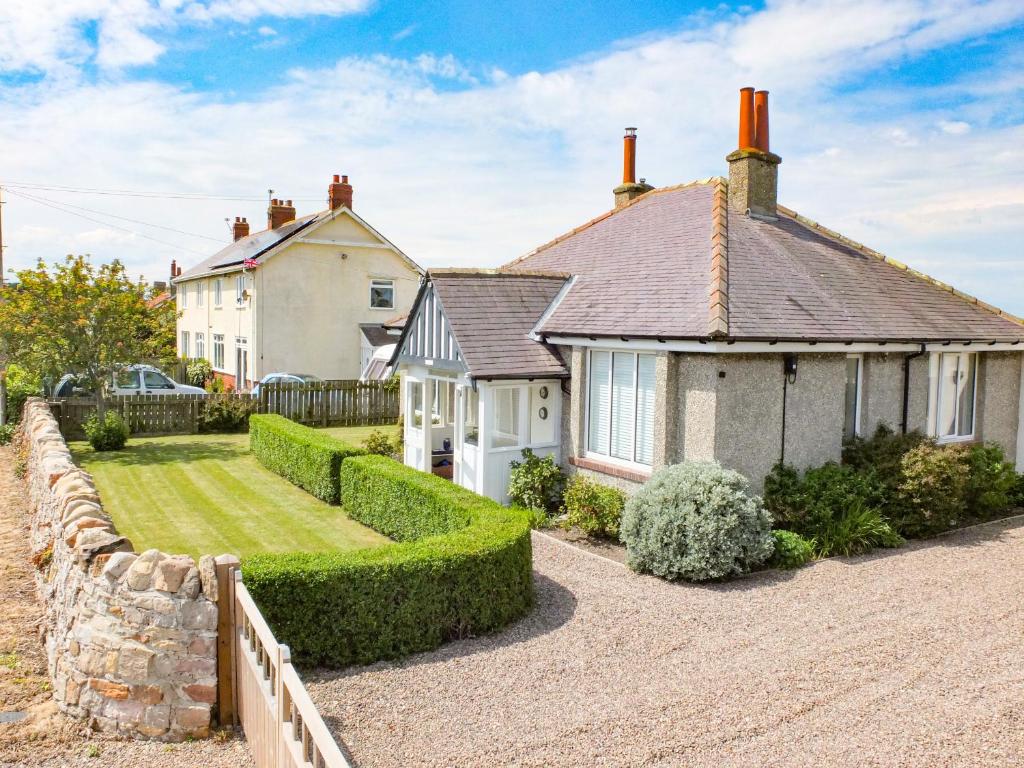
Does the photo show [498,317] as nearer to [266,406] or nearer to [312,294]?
[266,406]

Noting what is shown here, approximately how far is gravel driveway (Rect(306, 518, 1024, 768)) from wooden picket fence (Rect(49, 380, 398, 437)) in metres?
17.8

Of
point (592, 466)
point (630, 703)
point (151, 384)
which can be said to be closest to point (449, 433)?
point (592, 466)

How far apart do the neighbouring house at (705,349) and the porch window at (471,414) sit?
0.05m

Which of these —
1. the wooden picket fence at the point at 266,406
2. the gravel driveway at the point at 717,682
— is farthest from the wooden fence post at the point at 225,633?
the wooden picket fence at the point at 266,406

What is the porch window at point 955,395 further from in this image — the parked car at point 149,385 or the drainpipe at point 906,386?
the parked car at point 149,385

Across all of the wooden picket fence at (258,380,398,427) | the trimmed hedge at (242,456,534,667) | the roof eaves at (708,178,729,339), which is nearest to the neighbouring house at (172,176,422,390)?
the wooden picket fence at (258,380,398,427)

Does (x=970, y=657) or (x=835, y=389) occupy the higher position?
(x=835, y=389)

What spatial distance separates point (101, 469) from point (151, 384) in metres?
9.02

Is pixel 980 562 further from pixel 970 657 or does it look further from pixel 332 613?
pixel 332 613

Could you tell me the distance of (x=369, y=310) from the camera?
3419 cm

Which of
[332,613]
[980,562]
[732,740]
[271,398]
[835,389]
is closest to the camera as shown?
[732,740]

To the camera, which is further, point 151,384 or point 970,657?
point 151,384

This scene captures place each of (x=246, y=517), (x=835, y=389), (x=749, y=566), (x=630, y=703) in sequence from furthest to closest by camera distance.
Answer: (x=246, y=517) < (x=835, y=389) < (x=749, y=566) < (x=630, y=703)

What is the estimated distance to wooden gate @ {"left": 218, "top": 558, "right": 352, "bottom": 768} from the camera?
15.5 feet
